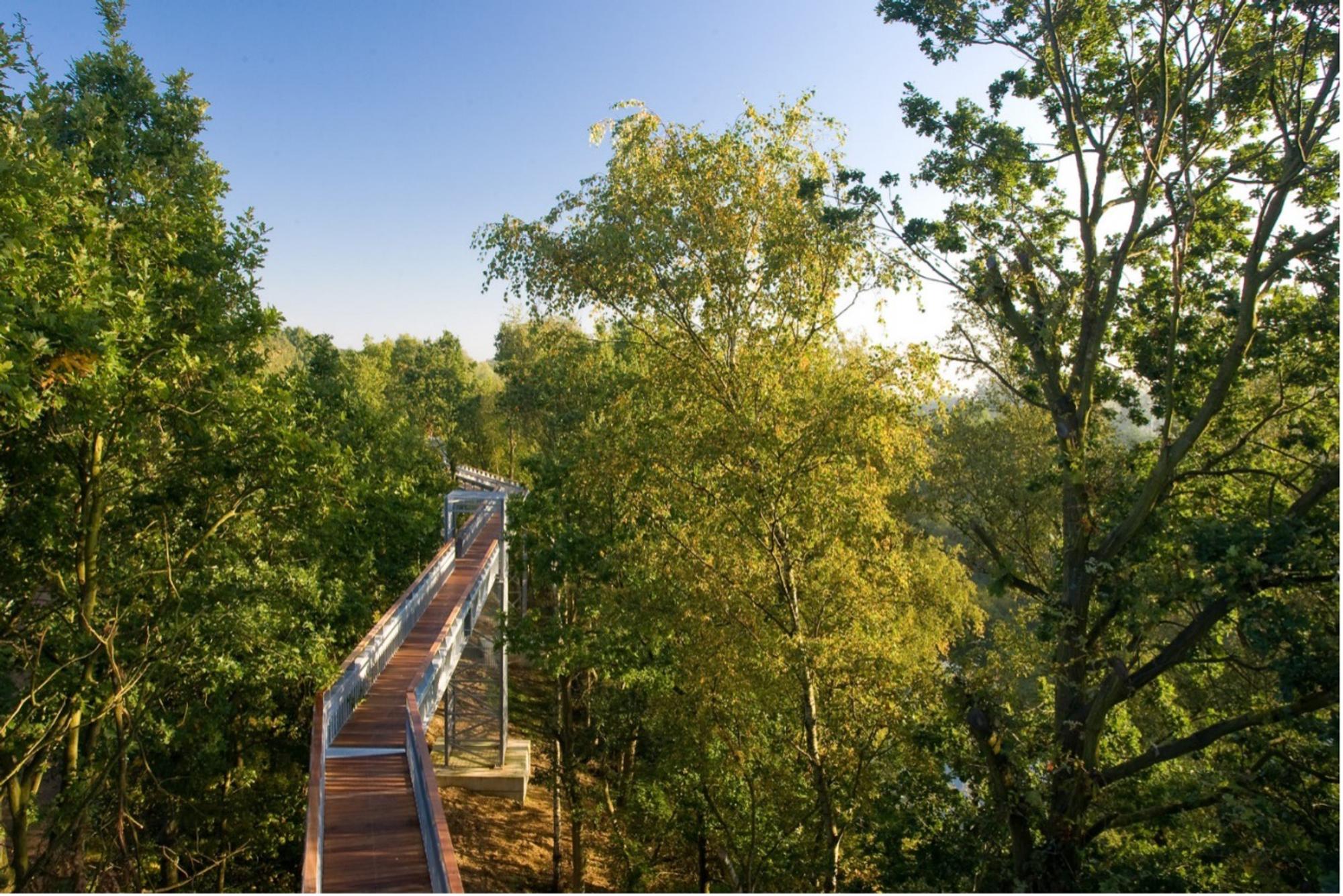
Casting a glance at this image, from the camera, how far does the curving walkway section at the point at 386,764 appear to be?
7812mm

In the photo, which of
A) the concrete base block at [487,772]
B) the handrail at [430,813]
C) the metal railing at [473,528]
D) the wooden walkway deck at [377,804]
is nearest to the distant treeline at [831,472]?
the wooden walkway deck at [377,804]

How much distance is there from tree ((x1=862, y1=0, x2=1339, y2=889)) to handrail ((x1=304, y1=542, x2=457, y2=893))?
7698 mm

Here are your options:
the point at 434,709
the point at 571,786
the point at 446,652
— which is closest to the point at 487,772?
the point at 571,786

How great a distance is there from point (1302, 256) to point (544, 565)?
12911 millimetres

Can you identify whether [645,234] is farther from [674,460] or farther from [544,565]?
[544,565]

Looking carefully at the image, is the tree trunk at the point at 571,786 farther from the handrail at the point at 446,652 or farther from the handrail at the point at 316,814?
the handrail at the point at 316,814


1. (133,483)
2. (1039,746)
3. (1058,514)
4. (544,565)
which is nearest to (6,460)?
(133,483)

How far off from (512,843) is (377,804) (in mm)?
13563

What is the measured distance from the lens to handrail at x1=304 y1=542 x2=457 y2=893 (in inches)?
304

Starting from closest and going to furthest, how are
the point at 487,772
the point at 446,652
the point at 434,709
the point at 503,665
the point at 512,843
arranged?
the point at 434,709 < the point at 446,652 < the point at 503,665 < the point at 512,843 < the point at 487,772

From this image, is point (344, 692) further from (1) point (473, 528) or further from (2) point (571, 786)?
(1) point (473, 528)

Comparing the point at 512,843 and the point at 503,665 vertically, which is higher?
the point at 503,665

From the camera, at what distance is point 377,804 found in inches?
364

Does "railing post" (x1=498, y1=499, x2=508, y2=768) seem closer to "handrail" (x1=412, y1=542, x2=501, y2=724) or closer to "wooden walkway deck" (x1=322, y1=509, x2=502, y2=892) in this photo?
"handrail" (x1=412, y1=542, x2=501, y2=724)
